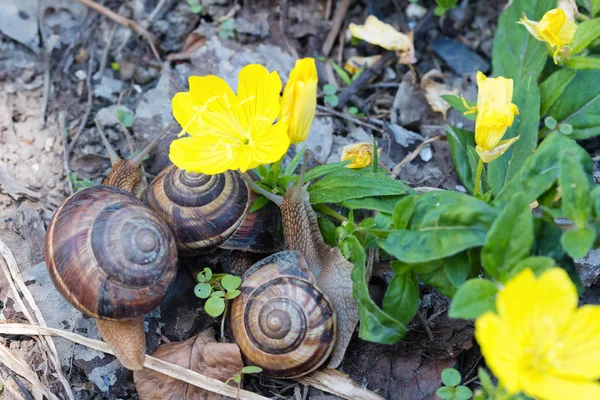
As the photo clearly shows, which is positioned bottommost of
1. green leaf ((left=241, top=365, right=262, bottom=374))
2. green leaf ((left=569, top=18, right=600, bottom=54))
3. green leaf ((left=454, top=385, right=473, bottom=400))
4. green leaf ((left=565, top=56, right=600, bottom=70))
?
green leaf ((left=241, top=365, right=262, bottom=374))

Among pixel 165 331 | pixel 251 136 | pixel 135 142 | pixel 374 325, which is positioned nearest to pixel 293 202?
pixel 251 136

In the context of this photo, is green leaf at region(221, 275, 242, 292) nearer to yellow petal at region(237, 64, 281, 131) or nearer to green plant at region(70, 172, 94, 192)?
yellow petal at region(237, 64, 281, 131)

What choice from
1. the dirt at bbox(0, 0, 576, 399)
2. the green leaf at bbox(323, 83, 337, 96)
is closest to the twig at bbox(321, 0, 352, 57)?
the dirt at bbox(0, 0, 576, 399)

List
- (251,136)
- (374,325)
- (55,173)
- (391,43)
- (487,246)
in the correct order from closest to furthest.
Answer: (487,246), (374,325), (251,136), (55,173), (391,43)

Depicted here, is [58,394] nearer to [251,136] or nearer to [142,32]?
[251,136]

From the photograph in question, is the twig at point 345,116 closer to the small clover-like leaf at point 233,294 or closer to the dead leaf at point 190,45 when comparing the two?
the dead leaf at point 190,45

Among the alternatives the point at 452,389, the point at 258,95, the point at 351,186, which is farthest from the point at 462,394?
the point at 258,95

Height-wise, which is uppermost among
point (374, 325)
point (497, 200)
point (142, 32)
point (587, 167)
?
point (587, 167)
